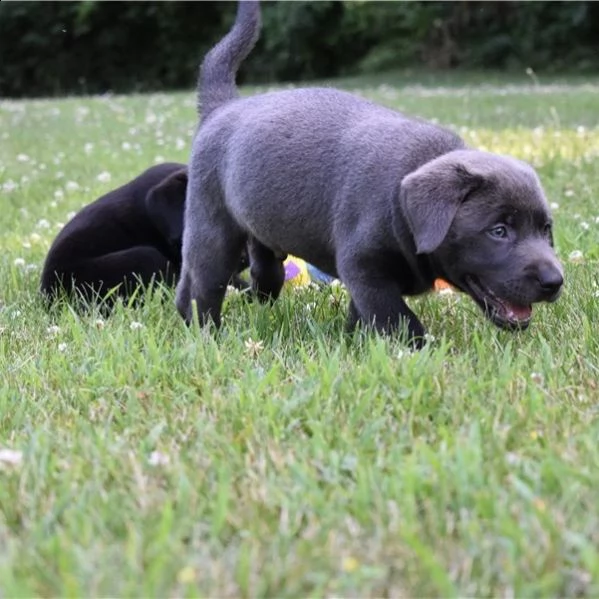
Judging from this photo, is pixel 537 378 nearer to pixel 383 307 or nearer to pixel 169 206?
pixel 383 307

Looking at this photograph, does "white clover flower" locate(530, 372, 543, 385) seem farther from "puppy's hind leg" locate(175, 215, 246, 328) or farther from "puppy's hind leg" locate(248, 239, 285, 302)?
"puppy's hind leg" locate(248, 239, 285, 302)

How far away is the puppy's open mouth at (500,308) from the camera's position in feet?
10.2

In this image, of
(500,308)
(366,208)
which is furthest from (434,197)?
(500,308)

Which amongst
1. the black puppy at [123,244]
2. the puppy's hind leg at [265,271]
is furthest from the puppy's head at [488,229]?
the black puppy at [123,244]

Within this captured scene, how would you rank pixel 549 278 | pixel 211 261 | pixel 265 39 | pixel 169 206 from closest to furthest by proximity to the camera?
pixel 549 278 → pixel 211 261 → pixel 169 206 → pixel 265 39

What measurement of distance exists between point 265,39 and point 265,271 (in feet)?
93.9

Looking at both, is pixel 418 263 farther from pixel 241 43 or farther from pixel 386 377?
pixel 241 43

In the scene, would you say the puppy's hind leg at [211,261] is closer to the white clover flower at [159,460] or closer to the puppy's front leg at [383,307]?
the puppy's front leg at [383,307]

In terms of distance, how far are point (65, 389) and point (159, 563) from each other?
1.34 metres

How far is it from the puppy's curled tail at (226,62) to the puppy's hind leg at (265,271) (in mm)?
648

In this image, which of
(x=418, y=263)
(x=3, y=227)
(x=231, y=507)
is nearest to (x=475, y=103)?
(x=3, y=227)

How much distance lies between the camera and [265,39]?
3169 cm

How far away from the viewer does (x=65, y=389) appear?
9.64ft

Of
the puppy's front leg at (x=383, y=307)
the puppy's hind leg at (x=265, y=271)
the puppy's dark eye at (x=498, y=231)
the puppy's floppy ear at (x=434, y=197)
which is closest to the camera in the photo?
the puppy's floppy ear at (x=434, y=197)
